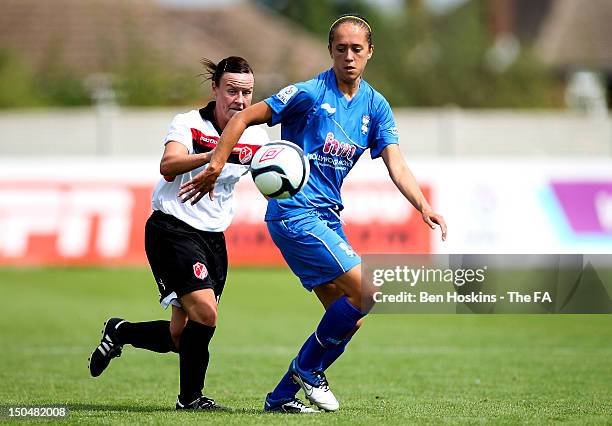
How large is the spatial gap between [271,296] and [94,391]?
812cm

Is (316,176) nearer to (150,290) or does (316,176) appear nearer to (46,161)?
(150,290)

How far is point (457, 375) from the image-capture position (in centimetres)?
979

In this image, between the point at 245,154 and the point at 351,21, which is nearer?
the point at 351,21

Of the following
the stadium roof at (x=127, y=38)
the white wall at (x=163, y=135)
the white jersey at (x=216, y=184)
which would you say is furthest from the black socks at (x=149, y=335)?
the stadium roof at (x=127, y=38)

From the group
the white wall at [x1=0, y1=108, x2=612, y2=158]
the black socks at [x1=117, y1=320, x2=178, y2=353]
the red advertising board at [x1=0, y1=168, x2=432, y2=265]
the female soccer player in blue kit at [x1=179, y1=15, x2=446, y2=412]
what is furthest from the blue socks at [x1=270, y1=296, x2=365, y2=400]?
the white wall at [x1=0, y1=108, x2=612, y2=158]

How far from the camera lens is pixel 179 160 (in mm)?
7148

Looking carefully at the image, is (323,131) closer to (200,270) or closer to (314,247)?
(314,247)

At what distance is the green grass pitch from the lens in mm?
7500

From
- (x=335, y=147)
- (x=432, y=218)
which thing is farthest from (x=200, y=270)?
(x=432, y=218)

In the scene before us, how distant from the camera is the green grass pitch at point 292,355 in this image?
24.6ft

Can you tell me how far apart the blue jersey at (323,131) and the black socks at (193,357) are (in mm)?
910

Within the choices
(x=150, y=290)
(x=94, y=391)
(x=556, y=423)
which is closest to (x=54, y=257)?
(x=150, y=290)

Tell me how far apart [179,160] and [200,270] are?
81 cm

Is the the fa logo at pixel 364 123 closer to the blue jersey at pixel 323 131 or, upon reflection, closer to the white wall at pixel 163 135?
the blue jersey at pixel 323 131
